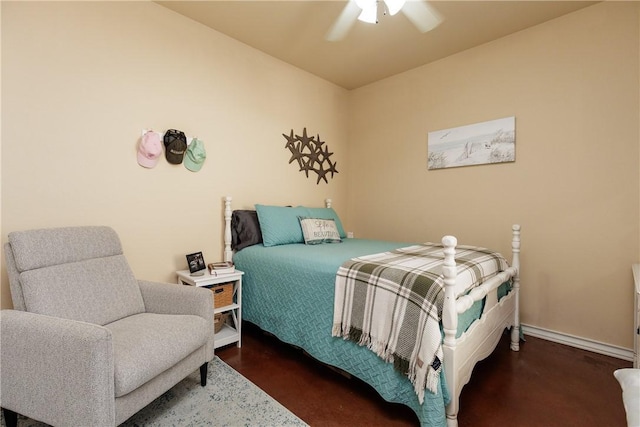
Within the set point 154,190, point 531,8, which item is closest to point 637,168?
point 531,8

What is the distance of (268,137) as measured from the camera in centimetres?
325

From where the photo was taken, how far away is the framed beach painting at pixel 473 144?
283 centimetres

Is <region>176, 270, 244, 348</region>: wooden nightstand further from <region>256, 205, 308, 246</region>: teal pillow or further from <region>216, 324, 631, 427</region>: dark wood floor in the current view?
<region>256, 205, 308, 246</region>: teal pillow

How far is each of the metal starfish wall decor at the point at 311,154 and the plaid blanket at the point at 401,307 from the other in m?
1.90

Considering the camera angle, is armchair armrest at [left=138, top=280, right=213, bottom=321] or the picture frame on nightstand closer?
armchair armrest at [left=138, top=280, right=213, bottom=321]

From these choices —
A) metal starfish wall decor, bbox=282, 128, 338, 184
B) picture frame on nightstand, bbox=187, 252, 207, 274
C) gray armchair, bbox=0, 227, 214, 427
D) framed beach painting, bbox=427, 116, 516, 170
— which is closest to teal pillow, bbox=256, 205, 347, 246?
picture frame on nightstand, bbox=187, 252, 207, 274

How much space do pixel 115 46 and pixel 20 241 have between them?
1509 millimetres

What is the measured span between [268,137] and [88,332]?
246 centimetres

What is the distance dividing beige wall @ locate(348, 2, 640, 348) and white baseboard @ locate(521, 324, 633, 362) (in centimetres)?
5

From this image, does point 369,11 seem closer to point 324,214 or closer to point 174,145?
point 174,145

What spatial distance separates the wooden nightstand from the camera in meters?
2.27

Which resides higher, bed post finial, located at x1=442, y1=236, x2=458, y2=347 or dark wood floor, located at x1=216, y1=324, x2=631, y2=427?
bed post finial, located at x1=442, y1=236, x2=458, y2=347

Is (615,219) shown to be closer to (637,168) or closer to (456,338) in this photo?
(637,168)

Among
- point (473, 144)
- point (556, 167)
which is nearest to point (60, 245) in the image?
point (473, 144)
